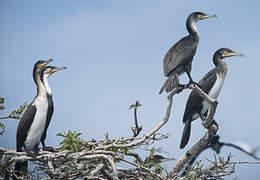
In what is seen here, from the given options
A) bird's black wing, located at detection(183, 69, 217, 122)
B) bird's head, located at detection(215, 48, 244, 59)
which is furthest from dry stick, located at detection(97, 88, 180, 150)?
bird's head, located at detection(215, 48, 244, 59)

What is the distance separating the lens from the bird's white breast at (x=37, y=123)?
6152 millimetres

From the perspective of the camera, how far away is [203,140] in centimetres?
636

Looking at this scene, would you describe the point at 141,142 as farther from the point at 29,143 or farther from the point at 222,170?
the point at 29,143

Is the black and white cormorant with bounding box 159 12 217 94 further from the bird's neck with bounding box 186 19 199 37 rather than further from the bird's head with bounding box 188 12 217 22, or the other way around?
the bird's head with bounding box 188 12 217 22

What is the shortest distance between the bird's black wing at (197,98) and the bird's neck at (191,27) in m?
0.76

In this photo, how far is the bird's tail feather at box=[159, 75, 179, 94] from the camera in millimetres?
6242

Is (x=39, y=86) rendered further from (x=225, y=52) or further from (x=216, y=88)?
(x=225, y=52)

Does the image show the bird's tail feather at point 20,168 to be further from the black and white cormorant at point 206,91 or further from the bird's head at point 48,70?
the black and white cormorant at point 206,91

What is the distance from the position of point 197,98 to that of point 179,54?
0.95 metres

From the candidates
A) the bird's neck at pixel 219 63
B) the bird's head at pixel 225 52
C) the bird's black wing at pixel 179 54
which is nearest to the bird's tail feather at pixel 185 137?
the bird's black wing at pixel 179 54

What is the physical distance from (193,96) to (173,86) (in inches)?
42.5

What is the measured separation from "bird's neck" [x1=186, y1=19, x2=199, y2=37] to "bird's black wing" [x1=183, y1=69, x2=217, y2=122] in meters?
0.76

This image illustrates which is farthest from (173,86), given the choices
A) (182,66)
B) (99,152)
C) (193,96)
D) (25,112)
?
(25,112)

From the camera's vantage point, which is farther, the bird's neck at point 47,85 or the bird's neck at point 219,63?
the bird's neck at point 219,63
